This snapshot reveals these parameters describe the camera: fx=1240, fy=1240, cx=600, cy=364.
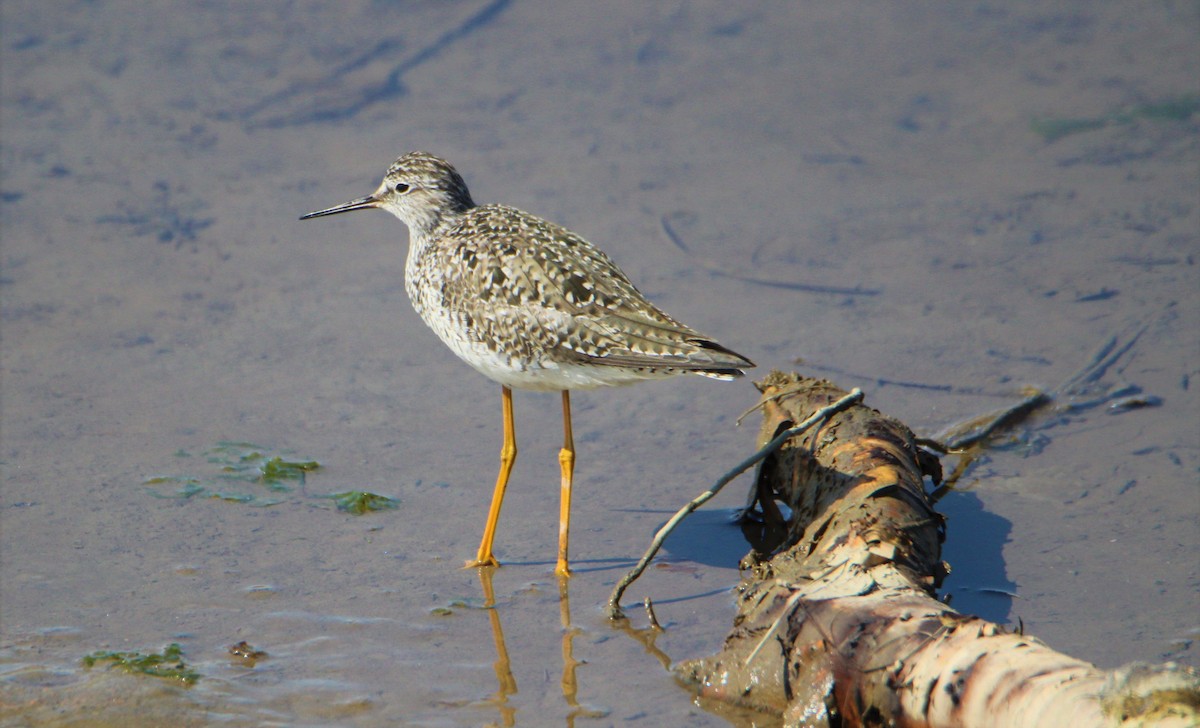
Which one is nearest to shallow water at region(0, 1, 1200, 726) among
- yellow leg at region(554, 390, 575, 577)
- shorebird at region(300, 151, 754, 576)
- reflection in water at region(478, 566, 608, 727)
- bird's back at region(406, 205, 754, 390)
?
reflection in water at region(478, 566, 608, 727)

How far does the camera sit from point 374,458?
7172mm

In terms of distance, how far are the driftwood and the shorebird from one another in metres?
0.74

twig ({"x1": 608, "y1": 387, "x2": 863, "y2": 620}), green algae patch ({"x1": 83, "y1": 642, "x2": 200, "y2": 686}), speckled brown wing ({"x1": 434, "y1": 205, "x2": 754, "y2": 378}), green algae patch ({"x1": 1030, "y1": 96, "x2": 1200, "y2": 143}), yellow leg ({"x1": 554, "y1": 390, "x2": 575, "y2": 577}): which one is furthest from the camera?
green algae patch ({"x1": 1030, "y1": 96, "x2": 1200, "y2": 143})

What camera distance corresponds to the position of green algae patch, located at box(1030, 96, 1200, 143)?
1071cm

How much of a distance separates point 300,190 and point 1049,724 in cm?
753

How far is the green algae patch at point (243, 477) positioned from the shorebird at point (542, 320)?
1.19m

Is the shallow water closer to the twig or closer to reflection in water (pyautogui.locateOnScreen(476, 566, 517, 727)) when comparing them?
reflection in water (pyautogui.locateOnScreen(476, 566, 517, 727))

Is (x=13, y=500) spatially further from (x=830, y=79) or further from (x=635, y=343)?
(x=830, y=79)

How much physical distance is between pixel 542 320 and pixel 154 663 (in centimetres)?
235

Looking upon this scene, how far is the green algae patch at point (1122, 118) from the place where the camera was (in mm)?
10711

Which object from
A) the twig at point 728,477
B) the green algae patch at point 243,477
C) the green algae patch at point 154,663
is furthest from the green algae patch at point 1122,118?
the green algae patch at point 154,663

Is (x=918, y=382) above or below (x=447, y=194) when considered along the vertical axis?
below

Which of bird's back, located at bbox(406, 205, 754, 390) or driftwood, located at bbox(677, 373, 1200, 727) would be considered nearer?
driftwood, located at bbox(677, 373, 1200, 727)

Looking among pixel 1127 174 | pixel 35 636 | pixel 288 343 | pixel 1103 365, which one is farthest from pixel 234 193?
pixel 1127 174
